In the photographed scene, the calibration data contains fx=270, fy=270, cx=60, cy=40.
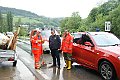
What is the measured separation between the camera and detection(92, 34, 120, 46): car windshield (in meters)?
9.81

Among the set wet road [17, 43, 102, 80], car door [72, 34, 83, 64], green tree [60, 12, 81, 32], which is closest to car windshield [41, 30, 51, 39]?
wet road [17, 43, 102, 80]

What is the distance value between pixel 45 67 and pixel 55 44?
3.65ft

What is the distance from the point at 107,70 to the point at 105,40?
158 cm

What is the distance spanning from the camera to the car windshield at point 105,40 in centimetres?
981

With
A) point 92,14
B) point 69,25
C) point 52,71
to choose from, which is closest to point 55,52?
point 52,71

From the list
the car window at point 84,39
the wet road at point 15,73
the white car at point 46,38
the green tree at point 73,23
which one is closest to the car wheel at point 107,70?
the car window at point 84,39

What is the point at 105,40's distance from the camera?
10039 millimetres

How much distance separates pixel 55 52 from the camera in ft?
38.5

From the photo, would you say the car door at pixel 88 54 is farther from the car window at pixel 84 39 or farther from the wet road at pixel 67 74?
the wet road at pixel 67 74

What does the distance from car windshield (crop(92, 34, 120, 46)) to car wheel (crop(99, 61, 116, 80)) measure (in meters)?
1.02

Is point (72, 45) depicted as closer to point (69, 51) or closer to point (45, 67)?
point (69, 51)

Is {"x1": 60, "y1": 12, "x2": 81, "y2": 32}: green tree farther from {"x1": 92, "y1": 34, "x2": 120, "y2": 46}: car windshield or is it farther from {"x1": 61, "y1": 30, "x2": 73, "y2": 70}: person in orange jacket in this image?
{"x1": 92, "y1": 34, "x2": 120, "y2": 46}: car windshield

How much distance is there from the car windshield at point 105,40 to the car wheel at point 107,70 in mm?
1020

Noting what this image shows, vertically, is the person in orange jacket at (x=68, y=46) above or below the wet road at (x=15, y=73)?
above
